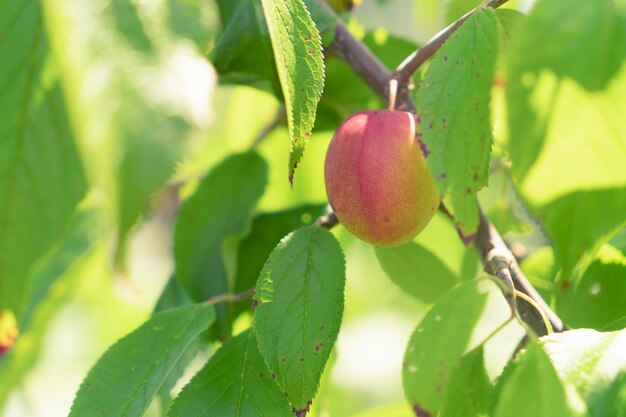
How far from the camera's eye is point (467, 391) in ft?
1.81

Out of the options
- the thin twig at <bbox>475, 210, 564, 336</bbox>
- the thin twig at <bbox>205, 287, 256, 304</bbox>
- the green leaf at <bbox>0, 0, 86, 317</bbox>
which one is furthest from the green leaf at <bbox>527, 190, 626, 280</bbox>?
the thin twig at <bbox>205, 287, 256, 304</bbox>

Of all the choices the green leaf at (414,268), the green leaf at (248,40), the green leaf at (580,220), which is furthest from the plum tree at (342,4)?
the green leaf at (580,220)

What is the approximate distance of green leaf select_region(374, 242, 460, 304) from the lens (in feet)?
2.33

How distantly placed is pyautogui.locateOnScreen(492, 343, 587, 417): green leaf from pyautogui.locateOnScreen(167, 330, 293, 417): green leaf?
0.20 metres

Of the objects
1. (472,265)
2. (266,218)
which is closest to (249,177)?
(266,218)

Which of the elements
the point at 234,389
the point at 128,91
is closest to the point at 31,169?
the point at 128,91

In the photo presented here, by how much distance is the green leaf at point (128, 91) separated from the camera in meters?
0.28

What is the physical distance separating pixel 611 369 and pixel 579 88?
0.54 ft

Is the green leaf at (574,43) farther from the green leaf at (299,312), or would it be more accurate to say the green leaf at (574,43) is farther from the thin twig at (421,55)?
the green leaf at (299,312)

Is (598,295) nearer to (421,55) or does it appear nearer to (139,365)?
(421,55)

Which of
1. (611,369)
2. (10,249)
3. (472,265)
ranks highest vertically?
(10,249)

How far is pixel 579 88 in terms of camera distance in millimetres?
390

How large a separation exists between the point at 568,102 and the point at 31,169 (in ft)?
0.88

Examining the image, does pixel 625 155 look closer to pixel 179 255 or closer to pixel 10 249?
pixel 10 249
